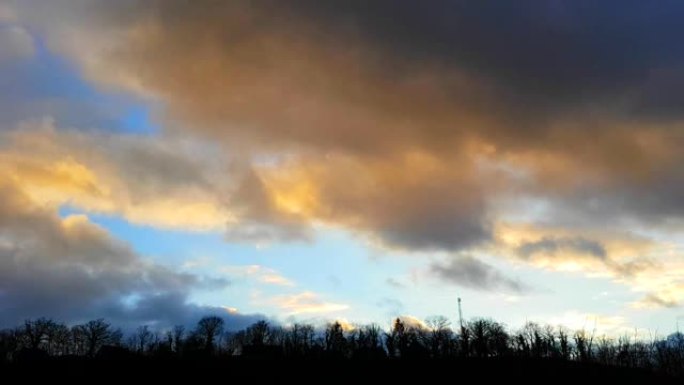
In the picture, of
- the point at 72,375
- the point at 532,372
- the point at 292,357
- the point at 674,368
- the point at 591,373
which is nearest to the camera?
the point at 72,375

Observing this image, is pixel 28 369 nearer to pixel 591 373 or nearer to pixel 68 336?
pixel 591 373

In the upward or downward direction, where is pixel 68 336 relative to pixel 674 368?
upward

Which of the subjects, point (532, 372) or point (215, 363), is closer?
point (215, 363)

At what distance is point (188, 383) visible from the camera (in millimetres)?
52406

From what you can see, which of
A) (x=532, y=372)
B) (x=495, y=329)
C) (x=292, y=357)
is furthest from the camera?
(x=495, y=329)

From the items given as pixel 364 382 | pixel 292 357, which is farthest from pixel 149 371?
pixel 364 382

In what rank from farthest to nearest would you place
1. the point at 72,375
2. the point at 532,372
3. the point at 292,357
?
the point at 532,372
the point at 292,357
the point at 72,375

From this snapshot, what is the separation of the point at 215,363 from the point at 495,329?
11616cm

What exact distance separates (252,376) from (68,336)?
13552 centimetres

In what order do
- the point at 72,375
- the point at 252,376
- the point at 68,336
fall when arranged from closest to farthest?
the point at 72,375, the point at 252,376, the point at 68,336

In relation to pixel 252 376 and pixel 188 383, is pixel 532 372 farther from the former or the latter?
pixel 188 383

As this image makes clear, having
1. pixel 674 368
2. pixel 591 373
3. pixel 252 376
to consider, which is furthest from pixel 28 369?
pixel 674 368

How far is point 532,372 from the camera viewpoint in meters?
68.8

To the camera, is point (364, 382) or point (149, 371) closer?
point (149, 371)
